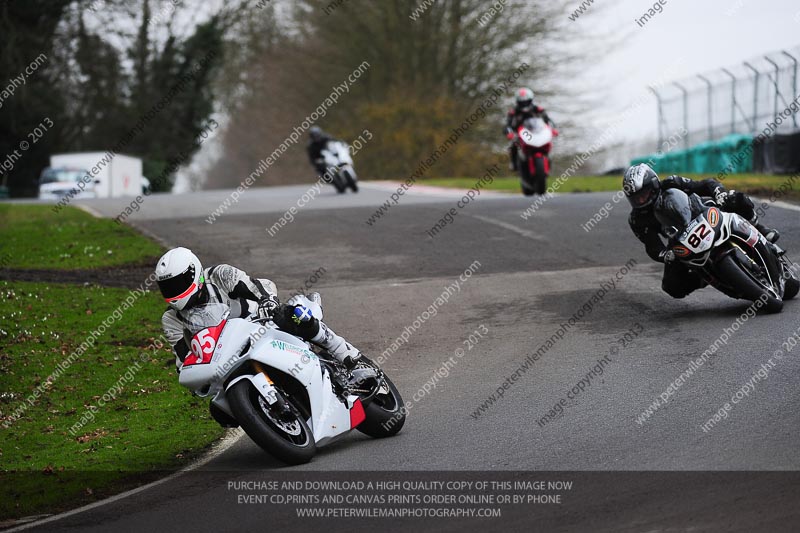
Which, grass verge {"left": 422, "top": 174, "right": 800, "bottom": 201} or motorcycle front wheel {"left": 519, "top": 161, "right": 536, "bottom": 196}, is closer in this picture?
grass verge {"left": 422, "top": 174, "right": 800, "bottom": 201}

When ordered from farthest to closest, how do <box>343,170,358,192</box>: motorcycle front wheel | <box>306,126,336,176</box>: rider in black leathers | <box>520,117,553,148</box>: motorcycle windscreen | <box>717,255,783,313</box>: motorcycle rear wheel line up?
<box>343,170,358,192</box>: motorcycle front wheel → <box>306,126,336,176</box>: rider in black leathers → <box>520,117,553,148</box>: motorcycle windscreen → <box>717,255,783,313</box>: motorcycle rear wheel

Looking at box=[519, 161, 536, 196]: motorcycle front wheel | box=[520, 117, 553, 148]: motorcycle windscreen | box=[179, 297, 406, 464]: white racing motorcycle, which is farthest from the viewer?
box=[519, 161, 536, 196]: motorcycle front wheel

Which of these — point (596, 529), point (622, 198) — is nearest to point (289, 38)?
point (622, 198)

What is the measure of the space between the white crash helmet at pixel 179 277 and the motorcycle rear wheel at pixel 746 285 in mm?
5358

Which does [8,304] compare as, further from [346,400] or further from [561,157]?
[561,157]

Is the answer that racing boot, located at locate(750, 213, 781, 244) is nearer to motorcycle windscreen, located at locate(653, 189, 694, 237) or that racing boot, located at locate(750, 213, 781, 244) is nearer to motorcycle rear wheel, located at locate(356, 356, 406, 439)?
motorcycle windscreen, located at locate(653, 189, 694, 237)

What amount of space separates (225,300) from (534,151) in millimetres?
14346

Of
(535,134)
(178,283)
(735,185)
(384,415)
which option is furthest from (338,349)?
(735,185)

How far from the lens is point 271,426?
7496 mm

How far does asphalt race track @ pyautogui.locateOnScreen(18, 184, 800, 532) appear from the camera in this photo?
6.18 m

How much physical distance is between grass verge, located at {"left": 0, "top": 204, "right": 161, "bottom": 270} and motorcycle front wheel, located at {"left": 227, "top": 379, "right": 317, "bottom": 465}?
10.0m

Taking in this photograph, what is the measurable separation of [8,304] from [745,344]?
8891 mm

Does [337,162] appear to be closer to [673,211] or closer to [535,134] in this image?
[535,134]

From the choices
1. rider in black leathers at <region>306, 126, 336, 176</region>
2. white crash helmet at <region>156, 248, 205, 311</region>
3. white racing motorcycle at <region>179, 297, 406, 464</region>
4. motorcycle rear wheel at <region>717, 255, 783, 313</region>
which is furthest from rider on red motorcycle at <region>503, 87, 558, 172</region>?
white crash helmet at <region>156, 248, 205, 311</region>
